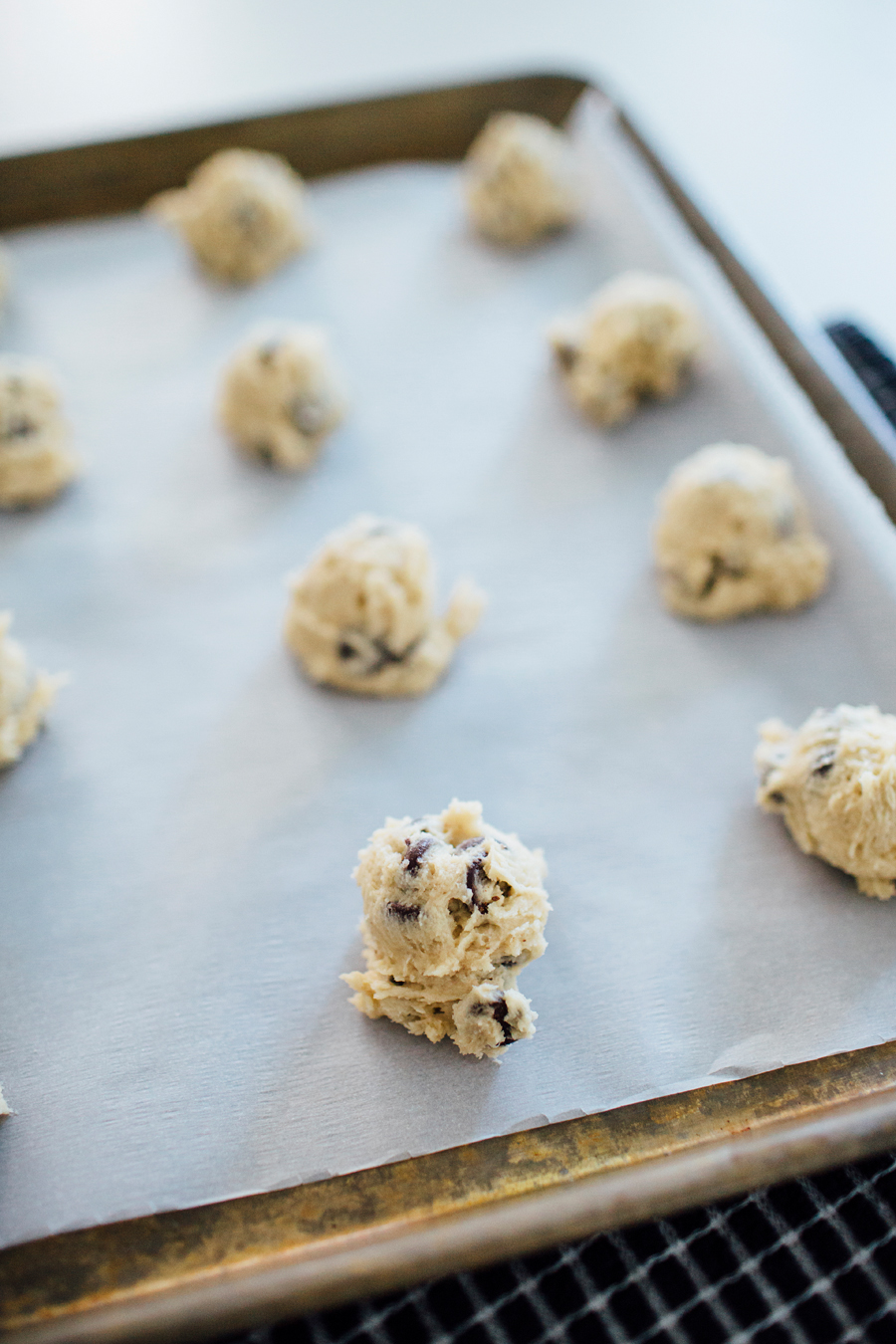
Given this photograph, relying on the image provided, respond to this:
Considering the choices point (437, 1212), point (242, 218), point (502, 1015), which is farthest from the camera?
point (242, 218)

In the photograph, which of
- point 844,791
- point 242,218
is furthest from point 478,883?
point 242,218

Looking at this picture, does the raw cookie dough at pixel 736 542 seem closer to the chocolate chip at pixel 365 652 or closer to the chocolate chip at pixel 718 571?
the chocolate chip at pixel 718 571

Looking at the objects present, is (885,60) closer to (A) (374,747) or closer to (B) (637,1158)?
(A) (374,747)

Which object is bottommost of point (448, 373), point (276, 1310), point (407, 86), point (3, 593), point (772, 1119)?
point (772, 1119)

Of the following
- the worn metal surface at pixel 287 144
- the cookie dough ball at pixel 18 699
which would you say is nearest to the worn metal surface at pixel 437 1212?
the cookie dough ball at pixel 18 699

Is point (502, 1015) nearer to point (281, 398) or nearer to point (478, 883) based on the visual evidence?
point (478, 883)

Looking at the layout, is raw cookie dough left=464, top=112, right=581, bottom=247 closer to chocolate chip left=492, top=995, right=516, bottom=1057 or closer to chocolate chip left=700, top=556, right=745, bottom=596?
A: chocolate chip left=700, top=556, right=745, bottom=596

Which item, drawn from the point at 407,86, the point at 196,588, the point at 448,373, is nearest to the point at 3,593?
the point at 196,588
